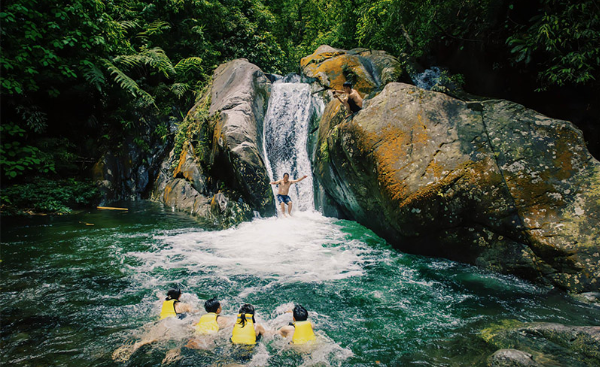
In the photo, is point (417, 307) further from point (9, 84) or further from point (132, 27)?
point (132, 27)

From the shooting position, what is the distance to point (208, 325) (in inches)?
135

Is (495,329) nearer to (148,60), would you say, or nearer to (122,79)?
(122,79)

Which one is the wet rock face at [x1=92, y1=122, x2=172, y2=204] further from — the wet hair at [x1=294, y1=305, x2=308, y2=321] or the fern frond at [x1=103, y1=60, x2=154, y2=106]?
the wet hair at [x1=294, y1=305, x2=308, y2=321]

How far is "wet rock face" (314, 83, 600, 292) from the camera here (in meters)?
4.55

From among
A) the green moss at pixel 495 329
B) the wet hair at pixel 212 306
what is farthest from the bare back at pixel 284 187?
the green moss at pixel 495 329

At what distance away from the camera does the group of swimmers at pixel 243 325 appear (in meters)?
3.23

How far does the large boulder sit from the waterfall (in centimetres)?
51

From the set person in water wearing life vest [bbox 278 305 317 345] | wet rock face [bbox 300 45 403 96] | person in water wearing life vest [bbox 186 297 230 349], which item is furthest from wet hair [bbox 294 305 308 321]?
wet rock face [bbox 300 45 403 96]

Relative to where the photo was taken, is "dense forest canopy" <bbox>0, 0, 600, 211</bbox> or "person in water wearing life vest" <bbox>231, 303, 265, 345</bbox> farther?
"dense forest canopy" <bbox>0, 0, 600, 211</bbox>

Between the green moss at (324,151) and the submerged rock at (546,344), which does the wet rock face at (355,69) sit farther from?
the submerged rock at (546,344)

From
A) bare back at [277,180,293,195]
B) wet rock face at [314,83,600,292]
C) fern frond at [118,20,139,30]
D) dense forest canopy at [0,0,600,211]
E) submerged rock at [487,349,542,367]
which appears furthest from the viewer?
fern frond at [118,20,139,30]

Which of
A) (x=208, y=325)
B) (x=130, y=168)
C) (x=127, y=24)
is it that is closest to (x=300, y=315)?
(x=208, y=325)

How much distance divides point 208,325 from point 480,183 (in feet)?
15.9

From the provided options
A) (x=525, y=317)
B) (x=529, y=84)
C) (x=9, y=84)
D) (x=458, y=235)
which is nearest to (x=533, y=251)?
(x=458, y=235)
